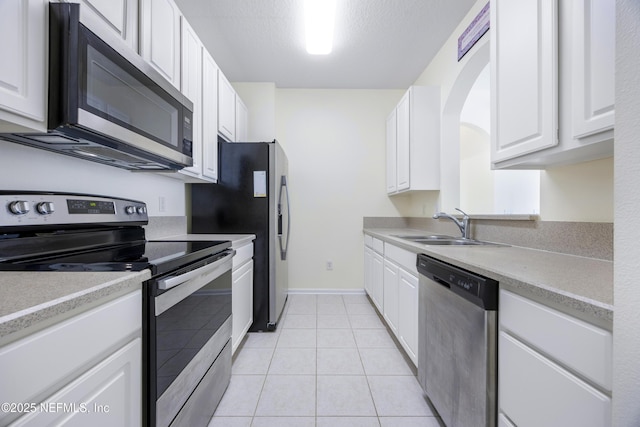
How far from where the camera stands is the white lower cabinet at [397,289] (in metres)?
1.78

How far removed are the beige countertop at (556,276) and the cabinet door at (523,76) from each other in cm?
48

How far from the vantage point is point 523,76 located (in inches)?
47.8

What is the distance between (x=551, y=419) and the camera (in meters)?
0.75

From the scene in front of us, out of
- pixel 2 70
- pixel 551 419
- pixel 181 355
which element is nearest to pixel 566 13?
pixel 551 419

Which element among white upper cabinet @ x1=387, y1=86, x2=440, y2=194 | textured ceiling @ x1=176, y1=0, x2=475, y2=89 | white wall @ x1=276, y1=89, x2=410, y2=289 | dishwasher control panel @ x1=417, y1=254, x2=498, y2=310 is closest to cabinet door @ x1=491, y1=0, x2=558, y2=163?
dishwasher control panel @ x1=417, y1=254, x2=498, y2=310

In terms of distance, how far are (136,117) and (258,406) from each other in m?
1.62

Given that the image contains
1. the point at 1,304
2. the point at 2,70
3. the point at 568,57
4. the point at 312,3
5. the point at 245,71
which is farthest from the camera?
the point at 245,71

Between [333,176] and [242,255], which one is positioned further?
[333,176]

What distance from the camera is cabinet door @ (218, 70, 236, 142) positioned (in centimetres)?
240

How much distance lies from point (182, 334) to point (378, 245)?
2067 mm

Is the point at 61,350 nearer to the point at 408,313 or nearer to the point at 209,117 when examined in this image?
the point at 408,313

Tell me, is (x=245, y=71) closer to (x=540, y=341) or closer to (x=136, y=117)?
(x=136, y=117)

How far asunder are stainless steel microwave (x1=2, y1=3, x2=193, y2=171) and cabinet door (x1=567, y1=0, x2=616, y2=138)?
66.7 inches

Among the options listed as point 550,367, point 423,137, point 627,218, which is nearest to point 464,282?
point 550,367
